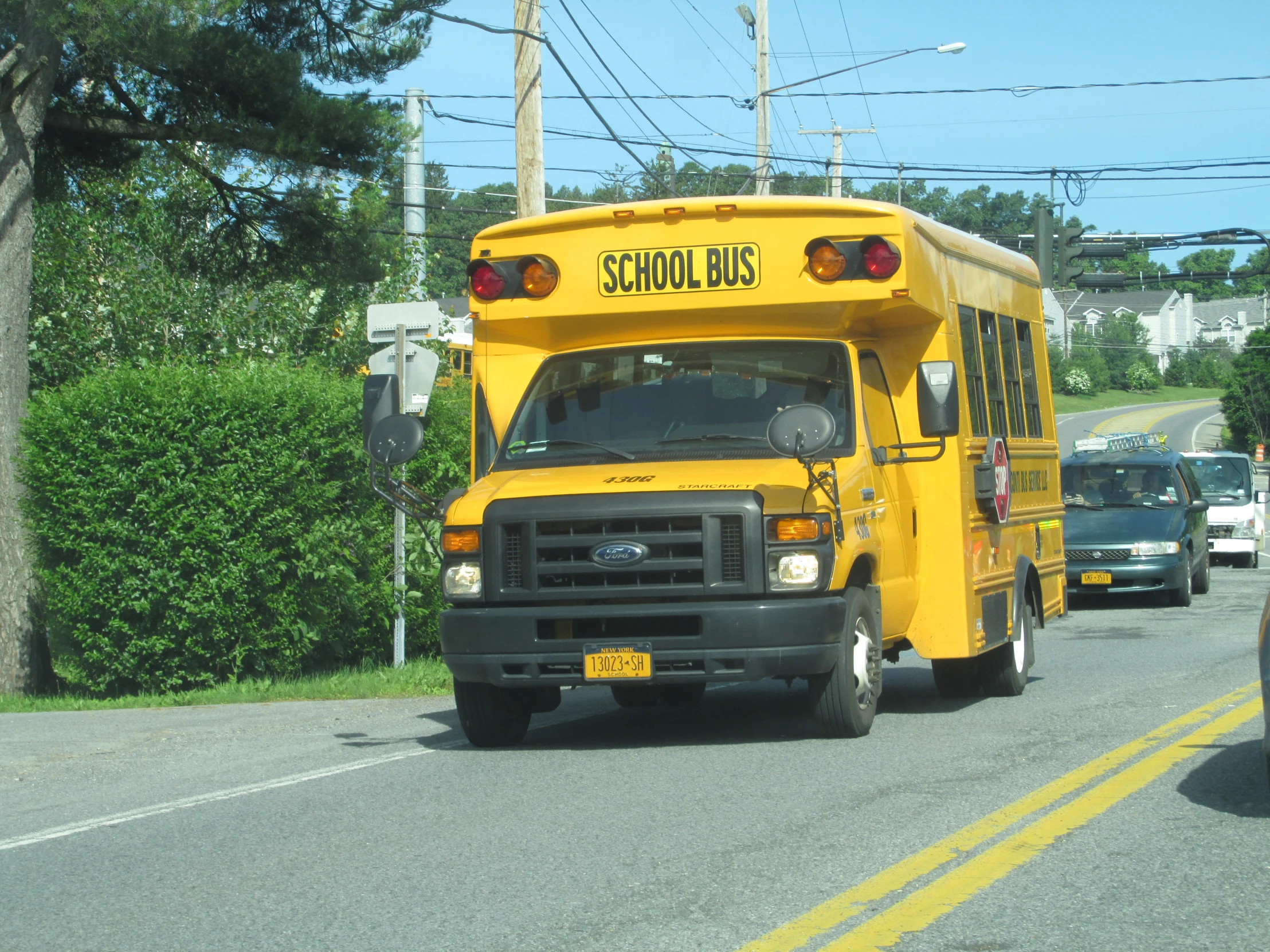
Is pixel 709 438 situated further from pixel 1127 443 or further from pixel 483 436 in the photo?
pixel 1127 443

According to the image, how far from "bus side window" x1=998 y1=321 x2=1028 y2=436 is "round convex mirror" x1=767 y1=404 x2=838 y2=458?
372cm

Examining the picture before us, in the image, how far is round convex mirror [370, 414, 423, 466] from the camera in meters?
8.45

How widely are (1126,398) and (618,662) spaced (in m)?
114

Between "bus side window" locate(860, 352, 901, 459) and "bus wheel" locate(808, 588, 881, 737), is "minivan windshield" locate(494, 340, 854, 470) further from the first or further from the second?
"bus wheel" locate(808, 588, 881, 737)

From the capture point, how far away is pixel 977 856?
5.80 meters

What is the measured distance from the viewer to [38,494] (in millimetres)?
12773

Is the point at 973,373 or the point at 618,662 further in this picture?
the point at 973,373

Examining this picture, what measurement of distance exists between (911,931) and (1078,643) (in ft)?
36.2

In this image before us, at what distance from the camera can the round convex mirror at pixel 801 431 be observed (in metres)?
7.71

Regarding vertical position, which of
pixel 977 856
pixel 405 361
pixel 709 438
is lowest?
pixel 977 856

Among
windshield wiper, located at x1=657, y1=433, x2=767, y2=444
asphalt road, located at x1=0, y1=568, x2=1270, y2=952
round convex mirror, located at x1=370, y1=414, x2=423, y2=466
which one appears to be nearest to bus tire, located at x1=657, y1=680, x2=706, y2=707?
asphalt road, located at x1=0, y1=568, x2=1270, y2=952

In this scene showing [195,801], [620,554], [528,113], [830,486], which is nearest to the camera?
[195,801]

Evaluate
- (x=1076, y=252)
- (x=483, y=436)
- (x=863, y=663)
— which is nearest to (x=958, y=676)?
(x=863, y=663)

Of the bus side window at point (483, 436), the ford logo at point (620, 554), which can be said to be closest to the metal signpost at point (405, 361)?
the bus side window at point (483, 436)
